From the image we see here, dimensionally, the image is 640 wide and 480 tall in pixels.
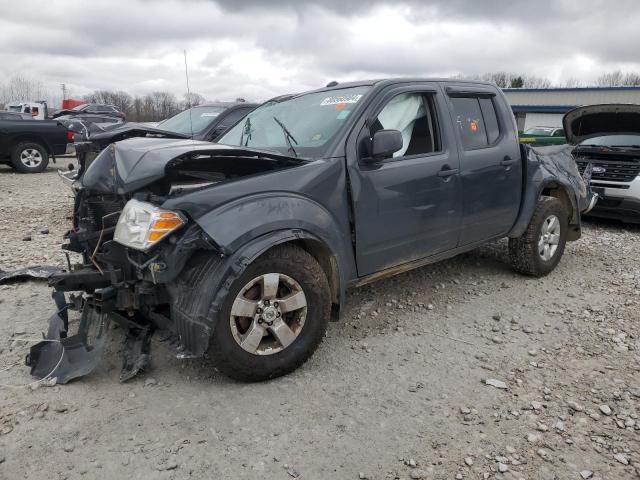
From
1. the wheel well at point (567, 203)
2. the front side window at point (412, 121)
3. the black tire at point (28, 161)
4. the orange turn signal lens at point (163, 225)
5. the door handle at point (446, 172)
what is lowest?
the wheel well at point (567, 203)

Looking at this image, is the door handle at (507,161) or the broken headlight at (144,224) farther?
the door handle at (507,161)

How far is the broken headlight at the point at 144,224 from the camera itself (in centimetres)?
261

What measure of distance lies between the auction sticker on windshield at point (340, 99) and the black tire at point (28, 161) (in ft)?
35.9

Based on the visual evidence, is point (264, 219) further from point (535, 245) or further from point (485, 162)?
point (535, 245)

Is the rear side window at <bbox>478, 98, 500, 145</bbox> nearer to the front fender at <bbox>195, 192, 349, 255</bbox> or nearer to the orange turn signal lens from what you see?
the front fender at <bbox>195, 192, 349, 255</bbox>

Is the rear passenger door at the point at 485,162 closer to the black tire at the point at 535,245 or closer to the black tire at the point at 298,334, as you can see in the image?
the black tire at the point at 535,245

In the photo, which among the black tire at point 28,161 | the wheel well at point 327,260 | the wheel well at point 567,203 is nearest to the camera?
the wheel well at point 327,260

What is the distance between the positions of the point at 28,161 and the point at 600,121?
12435 millimetres

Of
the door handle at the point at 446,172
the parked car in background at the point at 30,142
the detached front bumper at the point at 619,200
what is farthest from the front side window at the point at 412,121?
the parked car in background at the point at 30,142

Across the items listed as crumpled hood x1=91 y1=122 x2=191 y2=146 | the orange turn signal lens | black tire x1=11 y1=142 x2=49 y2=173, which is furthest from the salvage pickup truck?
black tire x1=11 y1=142 x2=49 y2=173

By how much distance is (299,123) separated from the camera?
3.74 metres

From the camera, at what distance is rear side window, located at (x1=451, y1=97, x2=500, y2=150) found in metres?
4.09

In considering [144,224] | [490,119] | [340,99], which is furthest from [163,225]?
[490,119]

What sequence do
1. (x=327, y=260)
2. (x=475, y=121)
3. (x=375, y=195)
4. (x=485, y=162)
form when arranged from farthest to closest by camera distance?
(x=475, y=121) < (x=485, y=162) < (x=375, y=195) < (x=327, y=260)
